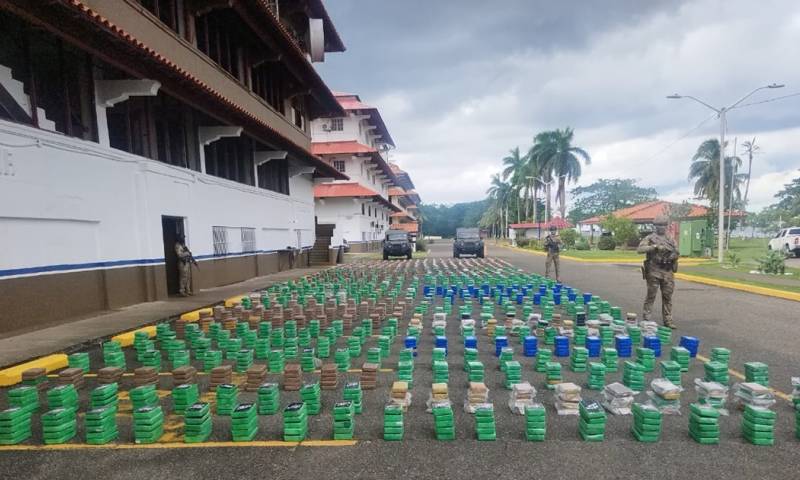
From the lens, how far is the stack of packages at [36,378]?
16.7 feet

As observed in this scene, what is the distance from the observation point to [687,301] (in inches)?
427

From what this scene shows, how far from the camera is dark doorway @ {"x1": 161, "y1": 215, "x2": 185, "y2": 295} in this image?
12273mm

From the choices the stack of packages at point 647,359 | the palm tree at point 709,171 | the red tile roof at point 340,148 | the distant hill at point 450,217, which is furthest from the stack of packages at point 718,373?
the distant hill at point 450,217

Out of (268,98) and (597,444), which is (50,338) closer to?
(597,444)

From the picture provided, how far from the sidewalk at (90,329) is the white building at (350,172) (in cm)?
2247

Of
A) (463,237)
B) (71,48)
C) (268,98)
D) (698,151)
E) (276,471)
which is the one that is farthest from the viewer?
(698,151)

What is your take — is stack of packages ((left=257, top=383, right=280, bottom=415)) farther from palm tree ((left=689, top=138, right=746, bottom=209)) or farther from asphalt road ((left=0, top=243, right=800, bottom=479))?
palm tree ((left=689, top=138, right=746, bottom=209))

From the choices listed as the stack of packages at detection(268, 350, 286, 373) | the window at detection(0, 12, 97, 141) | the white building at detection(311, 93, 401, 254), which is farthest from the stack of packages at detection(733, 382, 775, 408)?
the white building at detection(311, 93, 401, 254)

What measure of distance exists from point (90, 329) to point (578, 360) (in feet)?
26.6

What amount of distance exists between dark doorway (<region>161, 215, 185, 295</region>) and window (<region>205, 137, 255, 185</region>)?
2764mm

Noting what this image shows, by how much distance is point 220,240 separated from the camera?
14.5 m

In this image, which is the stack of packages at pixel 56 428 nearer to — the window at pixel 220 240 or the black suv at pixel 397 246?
the window at pixel 220 240

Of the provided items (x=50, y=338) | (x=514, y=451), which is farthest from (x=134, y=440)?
(x=50, y=338)

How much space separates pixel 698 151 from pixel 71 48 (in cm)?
6470
